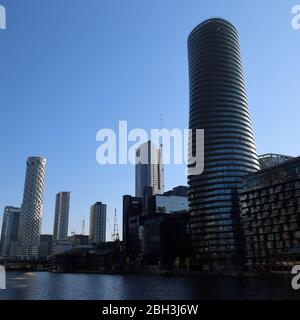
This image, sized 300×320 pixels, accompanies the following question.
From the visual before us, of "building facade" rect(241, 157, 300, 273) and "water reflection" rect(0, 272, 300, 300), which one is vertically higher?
"building facade" rect(241, 157, 300, 273)

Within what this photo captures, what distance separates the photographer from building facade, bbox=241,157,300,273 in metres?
158

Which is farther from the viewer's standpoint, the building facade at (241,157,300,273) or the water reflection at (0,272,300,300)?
the building facade at (241,157,300,273)

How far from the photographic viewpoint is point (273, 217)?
170 m

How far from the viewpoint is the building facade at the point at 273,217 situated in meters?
158

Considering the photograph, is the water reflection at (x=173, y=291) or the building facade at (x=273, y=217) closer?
the water reflection at (x=173, y=291)

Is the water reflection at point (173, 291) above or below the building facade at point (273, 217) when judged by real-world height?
below

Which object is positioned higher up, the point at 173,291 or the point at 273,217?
the point at 273,217

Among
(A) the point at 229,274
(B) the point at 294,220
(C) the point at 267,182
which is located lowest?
(A) the point at 229,274

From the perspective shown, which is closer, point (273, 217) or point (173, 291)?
point (173, 291)
